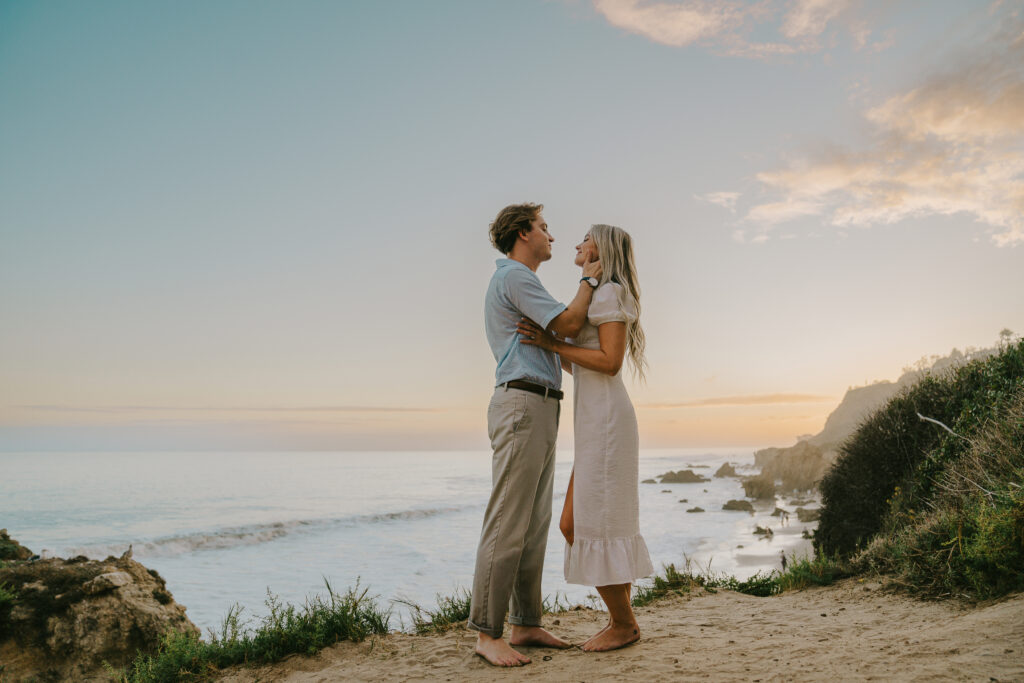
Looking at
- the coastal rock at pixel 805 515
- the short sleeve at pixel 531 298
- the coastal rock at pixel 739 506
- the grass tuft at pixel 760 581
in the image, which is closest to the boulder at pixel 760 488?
the coastal rock at pixel 739 506

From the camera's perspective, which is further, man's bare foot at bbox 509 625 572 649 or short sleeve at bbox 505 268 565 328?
man's bare foot at bbox 509 625 572 649

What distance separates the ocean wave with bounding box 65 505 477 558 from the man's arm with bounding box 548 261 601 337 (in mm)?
18524

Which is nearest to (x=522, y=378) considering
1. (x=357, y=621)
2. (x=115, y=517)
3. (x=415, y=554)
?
(x=357, y=621)

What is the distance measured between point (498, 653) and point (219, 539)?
65.1 feet

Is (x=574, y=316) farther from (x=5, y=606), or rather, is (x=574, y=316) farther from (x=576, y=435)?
(x=5, y=606)

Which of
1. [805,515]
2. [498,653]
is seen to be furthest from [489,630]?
[805,515]

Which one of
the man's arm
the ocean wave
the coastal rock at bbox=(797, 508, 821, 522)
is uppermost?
the man's arm

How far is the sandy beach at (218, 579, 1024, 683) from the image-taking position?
318 cm

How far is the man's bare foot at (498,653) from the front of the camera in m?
3.76

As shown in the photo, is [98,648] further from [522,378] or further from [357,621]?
[522,378]

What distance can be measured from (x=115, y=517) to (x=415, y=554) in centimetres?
1483

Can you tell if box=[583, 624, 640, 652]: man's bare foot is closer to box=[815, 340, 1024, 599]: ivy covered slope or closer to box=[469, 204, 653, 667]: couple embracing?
box=[469, 204, 653, 667]: couple embracing

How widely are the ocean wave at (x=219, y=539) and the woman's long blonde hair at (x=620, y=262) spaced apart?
18626 mm

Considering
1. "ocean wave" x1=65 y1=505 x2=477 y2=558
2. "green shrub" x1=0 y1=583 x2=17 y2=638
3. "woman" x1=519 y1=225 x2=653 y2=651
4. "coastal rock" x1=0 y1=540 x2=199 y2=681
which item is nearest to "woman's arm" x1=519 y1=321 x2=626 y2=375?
"woman" x1=519 y1=225 x2=653 y2=651
